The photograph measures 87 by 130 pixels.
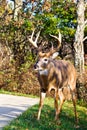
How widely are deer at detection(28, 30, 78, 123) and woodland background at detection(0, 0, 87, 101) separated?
23.0 feet

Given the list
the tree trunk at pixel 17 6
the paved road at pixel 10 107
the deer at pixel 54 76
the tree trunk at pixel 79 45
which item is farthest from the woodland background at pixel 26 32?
the deer at pixel 54 76

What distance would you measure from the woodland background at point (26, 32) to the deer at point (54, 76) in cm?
702

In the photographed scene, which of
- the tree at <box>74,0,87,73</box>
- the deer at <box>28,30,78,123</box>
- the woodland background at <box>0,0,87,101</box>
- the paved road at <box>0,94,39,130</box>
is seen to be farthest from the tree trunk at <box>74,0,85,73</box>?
the deer at <box>28,30,78,123</box>

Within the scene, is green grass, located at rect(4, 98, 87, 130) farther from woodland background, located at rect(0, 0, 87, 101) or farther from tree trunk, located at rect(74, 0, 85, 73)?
woodland background, located at rect(0, 0, 87, 101)

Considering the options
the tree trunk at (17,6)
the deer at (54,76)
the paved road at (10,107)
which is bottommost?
the paved road at (10,107)

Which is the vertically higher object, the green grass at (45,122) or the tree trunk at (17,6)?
the tree trunk at (17,6)

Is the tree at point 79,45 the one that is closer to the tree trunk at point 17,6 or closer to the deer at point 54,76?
the tree trunk at point 17,6

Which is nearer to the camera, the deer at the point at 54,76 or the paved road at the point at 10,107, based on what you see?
the deer at the point at 54,76

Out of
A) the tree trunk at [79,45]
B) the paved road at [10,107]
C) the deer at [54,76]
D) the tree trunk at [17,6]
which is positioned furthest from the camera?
the tree trunk at [17,6]

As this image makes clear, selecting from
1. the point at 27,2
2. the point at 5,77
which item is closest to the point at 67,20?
the point at 27,2

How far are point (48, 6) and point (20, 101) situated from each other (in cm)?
869

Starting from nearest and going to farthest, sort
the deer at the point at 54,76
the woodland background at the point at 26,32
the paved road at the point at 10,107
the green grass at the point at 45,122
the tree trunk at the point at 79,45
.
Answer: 1. the green grass at the point at 45,122
2. the deer at the point at 54,76
3. the paved road at the point at 10,107
4. the tree trunk at the point at 79,45
5. the woodland background at the point at 26,32

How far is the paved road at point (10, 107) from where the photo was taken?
10449 mm

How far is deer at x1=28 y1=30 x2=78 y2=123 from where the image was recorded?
379 inches
